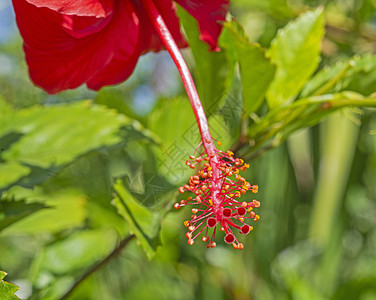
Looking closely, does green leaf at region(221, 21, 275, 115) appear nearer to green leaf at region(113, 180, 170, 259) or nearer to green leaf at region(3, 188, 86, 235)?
green leaf at region(113, 180, 170, 259)

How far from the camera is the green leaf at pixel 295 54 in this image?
533 mm

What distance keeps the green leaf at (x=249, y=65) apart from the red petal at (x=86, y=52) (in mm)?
100

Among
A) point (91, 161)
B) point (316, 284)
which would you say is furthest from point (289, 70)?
point (316, 284)

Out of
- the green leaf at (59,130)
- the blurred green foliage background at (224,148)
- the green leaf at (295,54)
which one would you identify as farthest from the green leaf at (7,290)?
→ the green leaf at (295,54)

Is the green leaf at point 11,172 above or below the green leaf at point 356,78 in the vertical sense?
below

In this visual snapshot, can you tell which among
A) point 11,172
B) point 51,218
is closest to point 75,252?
point 51,218

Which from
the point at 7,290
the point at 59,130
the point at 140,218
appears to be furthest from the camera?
the point at 59,130

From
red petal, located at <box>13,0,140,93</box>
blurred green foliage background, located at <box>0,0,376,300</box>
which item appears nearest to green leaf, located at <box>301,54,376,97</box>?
blurred green foliage background, located at <box>0,0,376,300</box>

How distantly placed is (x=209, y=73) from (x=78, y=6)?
0.17 m

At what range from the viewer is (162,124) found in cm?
69

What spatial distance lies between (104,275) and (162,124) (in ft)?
1.72

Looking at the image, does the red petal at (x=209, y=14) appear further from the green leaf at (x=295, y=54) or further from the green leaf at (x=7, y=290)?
the green leaf at (x=7, y=290)

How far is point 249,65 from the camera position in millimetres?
491

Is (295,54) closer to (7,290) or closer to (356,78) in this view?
(356,78)
